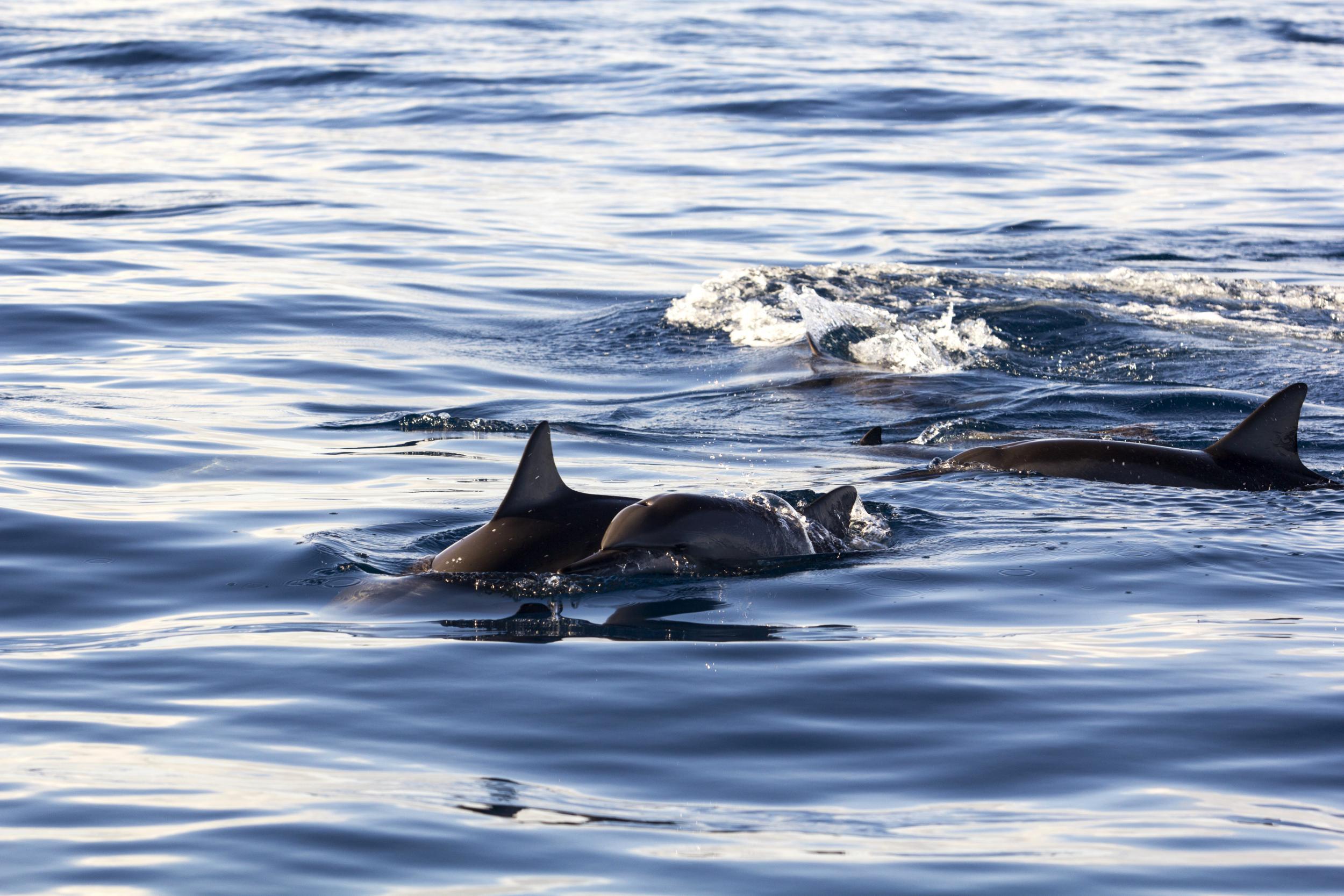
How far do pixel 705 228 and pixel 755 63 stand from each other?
52.1 feet

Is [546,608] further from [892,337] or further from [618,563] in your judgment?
[892,337]

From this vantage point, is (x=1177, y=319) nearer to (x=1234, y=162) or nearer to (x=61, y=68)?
(x=1234, y=162)

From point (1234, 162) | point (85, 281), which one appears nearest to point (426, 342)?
point (85, 281)

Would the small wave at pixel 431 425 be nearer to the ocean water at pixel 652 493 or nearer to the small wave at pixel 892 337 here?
the ocean water at pixel 652 493

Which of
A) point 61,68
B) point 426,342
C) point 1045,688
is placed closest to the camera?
point 1045,688

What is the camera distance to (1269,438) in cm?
821

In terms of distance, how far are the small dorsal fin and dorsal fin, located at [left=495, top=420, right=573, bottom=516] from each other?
3.40 feet

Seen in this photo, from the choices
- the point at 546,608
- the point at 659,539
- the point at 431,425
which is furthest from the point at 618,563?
the point at 431,425

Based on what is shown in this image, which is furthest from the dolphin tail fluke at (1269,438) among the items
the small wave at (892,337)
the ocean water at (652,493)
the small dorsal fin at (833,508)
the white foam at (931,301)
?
the white foam at (931,301)

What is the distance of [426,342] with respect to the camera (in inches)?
538

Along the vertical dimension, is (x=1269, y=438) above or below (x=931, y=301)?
below

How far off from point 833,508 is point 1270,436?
2.54 meters

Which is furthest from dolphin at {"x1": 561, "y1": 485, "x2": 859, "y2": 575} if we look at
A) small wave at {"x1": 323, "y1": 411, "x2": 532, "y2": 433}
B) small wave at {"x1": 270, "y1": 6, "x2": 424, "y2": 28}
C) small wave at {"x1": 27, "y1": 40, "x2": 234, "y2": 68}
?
small wave at {"x1": 270, "y1": 6, "x2": 424, "y2": 28}

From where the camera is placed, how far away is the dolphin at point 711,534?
620 cm
